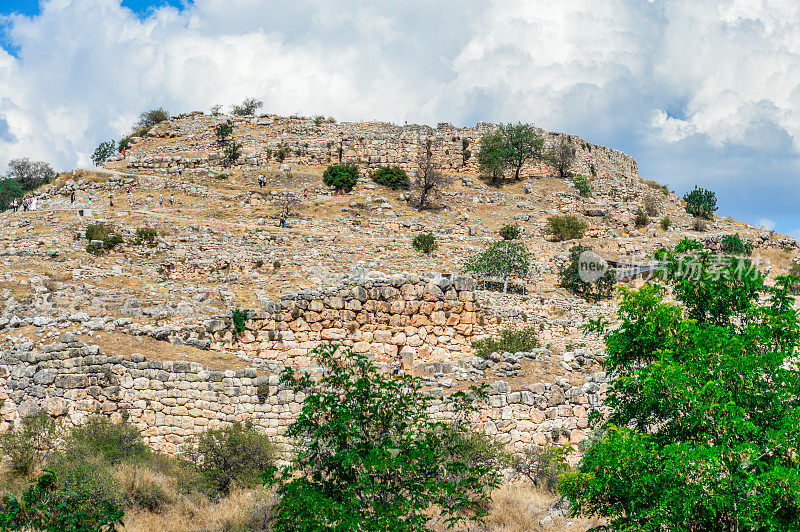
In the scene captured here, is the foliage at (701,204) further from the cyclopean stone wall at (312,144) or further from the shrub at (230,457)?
the shrub at (230,457)

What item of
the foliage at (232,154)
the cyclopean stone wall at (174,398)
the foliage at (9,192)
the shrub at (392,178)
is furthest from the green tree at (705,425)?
the foliage at (9,192)

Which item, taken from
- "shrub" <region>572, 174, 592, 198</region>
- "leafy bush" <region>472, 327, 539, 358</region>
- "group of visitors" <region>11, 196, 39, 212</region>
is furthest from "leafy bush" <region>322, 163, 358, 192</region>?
"leafy bush" <region>472, 327, 539, 358</region>

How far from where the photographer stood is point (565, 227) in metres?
40.5

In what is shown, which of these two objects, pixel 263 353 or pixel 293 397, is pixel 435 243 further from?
pixel 293 397

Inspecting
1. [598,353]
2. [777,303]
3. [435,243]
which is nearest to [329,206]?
[435,243]

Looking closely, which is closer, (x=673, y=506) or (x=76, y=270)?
(x=673, y=506)

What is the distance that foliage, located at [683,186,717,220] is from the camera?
1821 inches

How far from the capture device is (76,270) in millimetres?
26297

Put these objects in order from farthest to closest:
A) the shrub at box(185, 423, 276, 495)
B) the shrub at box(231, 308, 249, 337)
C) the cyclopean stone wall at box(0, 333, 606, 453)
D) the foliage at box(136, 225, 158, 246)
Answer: the foliage at box(136, 225, 158, 246) < the shrub at box(231, 308, 249, 337) < the cyclopean stone wall at box(0, 333, 606, 453) < the shrub at box(185, 423, 276, 495)

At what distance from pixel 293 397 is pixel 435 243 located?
2388 centimetres

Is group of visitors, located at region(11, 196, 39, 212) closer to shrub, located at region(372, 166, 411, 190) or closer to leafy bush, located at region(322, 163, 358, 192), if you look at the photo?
leafy bush, located at region(322, 163, 358, 192)

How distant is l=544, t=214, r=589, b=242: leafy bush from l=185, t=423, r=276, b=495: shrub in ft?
103

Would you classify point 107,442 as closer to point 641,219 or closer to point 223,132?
point 641,219

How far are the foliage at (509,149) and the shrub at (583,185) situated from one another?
391 cm
